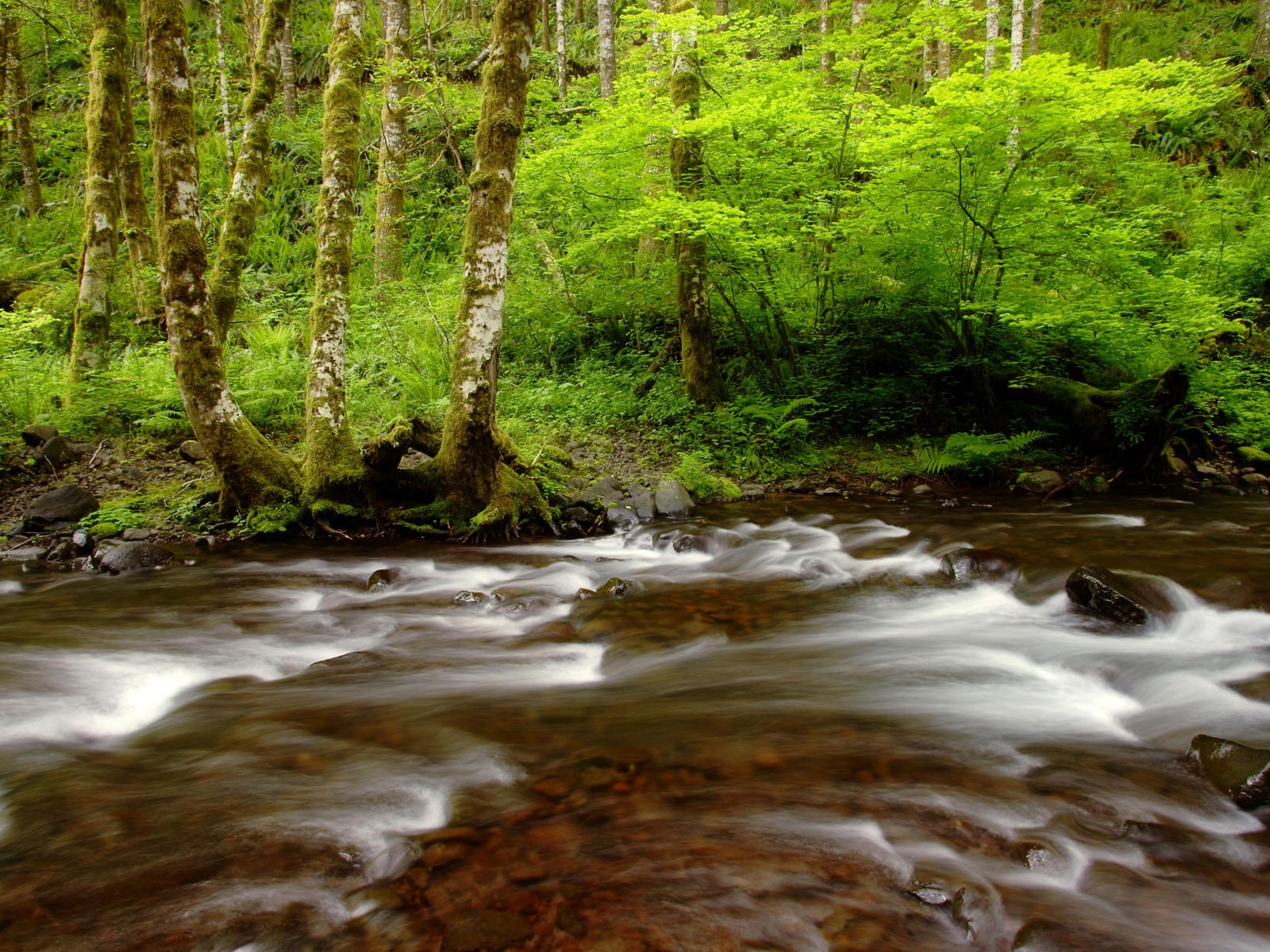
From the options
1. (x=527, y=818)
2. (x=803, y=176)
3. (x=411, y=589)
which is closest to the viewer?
(x=527, y=818)

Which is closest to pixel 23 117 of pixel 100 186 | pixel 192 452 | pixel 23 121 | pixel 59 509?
pixel 23 121

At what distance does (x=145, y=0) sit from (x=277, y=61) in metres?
3.27

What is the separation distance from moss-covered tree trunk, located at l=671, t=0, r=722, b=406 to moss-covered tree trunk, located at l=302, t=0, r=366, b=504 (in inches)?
141

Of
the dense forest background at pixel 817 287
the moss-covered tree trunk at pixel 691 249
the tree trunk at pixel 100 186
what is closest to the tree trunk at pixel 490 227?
the dense forest background at pixel 817 287

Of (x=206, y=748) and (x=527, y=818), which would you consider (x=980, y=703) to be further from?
(x=206, y=748)

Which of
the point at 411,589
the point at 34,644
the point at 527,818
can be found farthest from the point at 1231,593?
the point at 34,644

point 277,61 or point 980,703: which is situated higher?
point 277,61

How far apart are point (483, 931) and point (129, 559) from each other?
241 inches

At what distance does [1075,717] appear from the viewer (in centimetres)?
399

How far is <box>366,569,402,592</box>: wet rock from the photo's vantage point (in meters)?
6.46

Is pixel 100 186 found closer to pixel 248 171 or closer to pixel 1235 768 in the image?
pixel 248 171

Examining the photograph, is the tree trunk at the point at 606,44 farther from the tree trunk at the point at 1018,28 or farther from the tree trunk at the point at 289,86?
the tree trunk at the point at 289,86

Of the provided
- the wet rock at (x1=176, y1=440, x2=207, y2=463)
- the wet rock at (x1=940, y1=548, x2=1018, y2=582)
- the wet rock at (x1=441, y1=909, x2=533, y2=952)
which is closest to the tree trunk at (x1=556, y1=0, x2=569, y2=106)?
the wet rock at (x1=176, y1=440, x2=207, y2=463)

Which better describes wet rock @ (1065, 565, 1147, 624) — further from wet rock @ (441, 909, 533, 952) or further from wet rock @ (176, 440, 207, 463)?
wet rock @ (176, 440, 207, 463)
